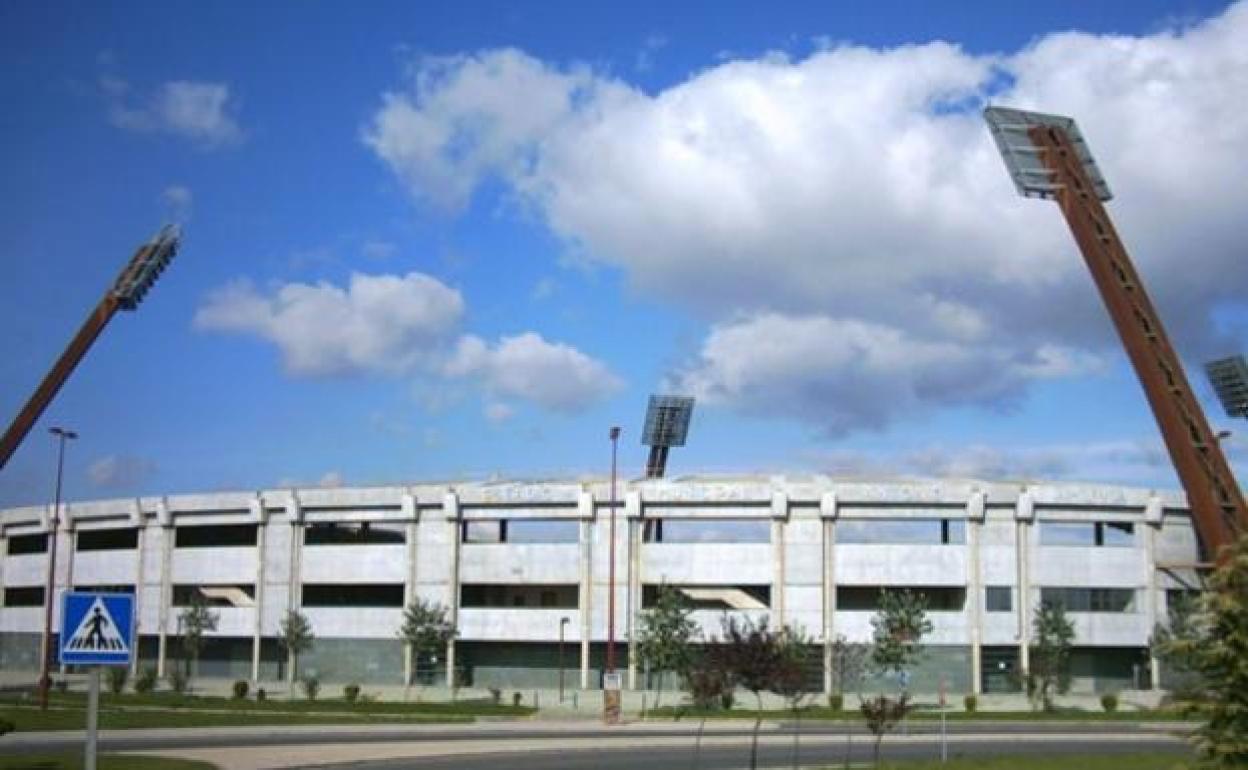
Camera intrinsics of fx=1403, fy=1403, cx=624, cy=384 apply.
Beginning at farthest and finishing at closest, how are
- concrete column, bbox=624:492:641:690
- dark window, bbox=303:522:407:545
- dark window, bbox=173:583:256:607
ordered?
dark window, bbox=173:583:256:607, dark window, bbox=303:522:407:545, concrete column, bbox=624:492:641:690

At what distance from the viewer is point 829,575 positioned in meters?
79.2

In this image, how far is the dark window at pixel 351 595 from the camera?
291 feet

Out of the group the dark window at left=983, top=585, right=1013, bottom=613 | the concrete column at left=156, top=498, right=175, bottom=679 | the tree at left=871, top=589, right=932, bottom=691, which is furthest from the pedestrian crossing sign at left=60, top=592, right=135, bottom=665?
the concrete column at left=156, top=498, right=175, bottom=679

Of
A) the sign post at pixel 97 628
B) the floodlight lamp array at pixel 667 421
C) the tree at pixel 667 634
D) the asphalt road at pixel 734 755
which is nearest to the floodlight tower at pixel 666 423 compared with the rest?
the floodlight lamp array at pixel 667 421

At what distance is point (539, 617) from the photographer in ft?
270

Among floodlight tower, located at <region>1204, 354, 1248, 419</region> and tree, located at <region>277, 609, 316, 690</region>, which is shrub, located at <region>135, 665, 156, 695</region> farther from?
floodlight tower, located at <region>1204, 354, 1248, 419</region>

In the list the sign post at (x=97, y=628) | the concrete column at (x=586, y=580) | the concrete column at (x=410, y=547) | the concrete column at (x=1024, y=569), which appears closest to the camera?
the sign post at (x=97, y=628)

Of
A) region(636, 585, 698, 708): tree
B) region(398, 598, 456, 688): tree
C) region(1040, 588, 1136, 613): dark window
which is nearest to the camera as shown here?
region(636, 585, 698, 708): tree

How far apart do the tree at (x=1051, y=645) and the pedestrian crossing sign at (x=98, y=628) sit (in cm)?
6690

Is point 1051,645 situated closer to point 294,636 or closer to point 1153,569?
point 1153,569

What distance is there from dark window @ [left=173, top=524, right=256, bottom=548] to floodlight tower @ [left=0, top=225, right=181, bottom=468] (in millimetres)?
14717

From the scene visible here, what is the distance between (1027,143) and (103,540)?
68.9m

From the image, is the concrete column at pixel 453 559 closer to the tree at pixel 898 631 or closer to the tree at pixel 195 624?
the tree at pixel 195 624

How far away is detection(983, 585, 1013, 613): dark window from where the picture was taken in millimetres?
79125
